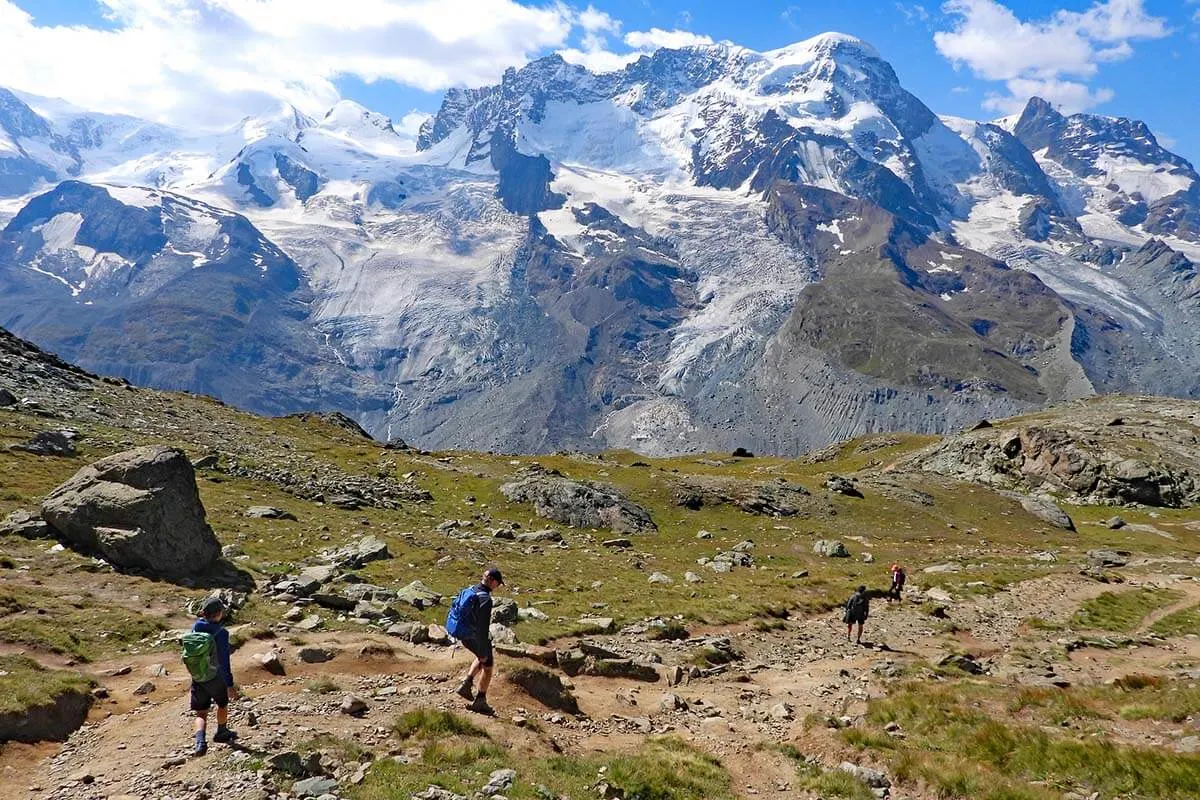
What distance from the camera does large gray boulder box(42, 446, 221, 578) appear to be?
26.9 meters

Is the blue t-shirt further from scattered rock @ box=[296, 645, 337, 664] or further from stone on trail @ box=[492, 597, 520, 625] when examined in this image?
stone on trail @ box=[492, 597, 520, 625]

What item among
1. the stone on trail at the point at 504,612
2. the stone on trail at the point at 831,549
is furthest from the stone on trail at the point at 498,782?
the stone on trail at the point at 831,549

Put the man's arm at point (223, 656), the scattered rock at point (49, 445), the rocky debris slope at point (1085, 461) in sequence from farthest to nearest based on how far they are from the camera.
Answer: the rocky debris slope at point (1085, 461) < the scattered rock at point (49, 445) < the man's arm at point (223, 656)

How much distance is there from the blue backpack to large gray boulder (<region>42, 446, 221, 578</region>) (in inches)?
604

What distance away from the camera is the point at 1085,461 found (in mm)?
94062

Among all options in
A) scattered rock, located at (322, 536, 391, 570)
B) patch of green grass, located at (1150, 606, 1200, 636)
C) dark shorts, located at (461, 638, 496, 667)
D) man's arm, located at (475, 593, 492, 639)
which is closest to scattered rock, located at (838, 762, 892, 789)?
dark shorts, located at (461, 638, 496, 667)

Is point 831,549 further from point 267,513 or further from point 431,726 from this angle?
point 431,726

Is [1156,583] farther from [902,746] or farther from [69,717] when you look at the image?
[69,717]

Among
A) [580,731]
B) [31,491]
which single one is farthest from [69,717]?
[31,491]

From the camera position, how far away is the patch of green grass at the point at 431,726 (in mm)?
15969

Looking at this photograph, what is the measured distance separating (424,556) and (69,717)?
849 inches

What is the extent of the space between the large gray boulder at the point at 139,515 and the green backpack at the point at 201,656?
13682 mm

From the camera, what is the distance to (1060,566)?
5144 centimetres

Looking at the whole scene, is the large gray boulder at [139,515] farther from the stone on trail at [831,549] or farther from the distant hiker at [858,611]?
the stone on trail at [831,549]
